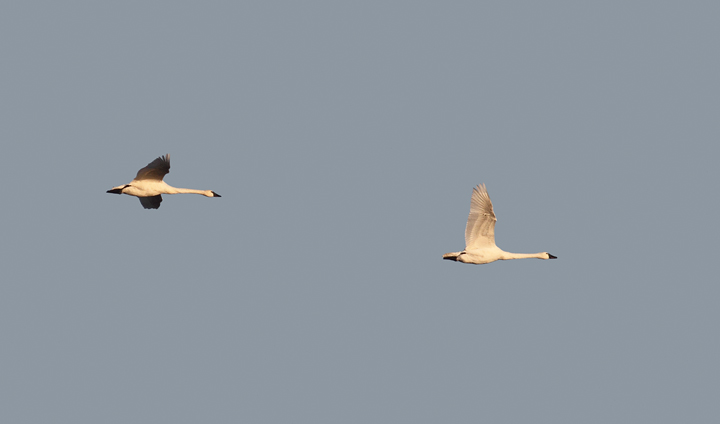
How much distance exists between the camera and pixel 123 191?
5328 centimetres

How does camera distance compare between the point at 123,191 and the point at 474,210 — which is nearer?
the point at 474,210

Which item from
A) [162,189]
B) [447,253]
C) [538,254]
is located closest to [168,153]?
[162,189]

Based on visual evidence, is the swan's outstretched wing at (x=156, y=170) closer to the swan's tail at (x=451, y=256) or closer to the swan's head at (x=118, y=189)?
the swan's head at (x=118, y=189)

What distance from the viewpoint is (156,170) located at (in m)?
52.4

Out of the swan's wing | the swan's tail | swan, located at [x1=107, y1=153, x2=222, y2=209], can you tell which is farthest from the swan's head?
the swan's tail

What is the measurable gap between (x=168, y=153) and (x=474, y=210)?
1084 cm

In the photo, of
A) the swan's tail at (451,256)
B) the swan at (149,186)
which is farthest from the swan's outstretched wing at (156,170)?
the swan's tail at (451,256)

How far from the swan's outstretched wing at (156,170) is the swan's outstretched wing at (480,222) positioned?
10.7m

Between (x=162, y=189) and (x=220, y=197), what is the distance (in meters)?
2.34

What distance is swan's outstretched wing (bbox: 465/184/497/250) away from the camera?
49812 mm

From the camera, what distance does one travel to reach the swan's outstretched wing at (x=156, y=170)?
5153 centimetres

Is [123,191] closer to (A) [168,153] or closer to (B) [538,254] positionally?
(A) [168,153]

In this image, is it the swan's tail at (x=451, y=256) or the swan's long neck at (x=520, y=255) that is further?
the swan's long neck at (x=520, y=255)

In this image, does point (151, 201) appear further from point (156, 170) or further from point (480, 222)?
point (480, 222)
